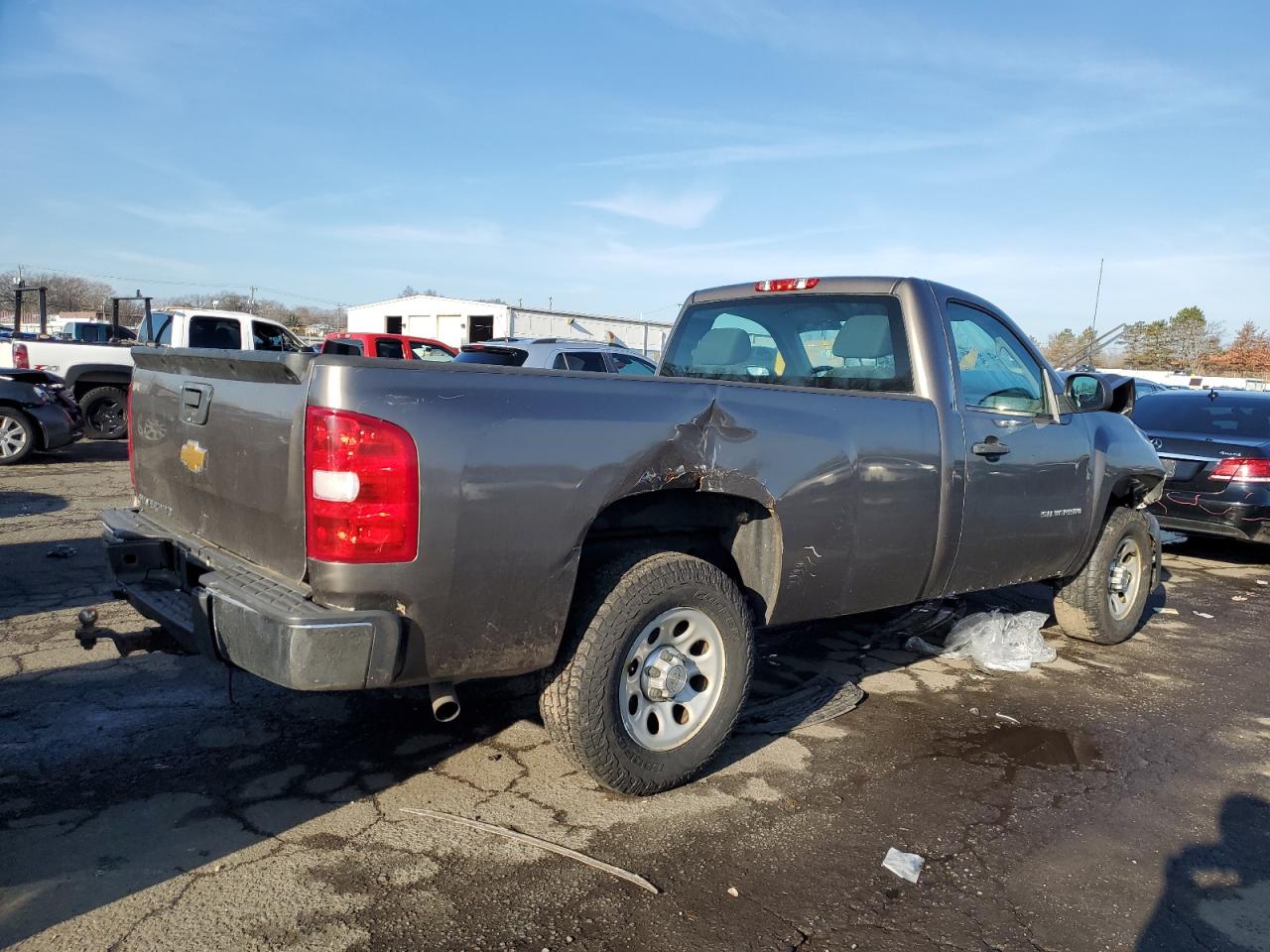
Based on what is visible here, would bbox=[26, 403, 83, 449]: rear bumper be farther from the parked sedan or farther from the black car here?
the black car

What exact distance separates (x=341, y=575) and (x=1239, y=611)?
22.3ft

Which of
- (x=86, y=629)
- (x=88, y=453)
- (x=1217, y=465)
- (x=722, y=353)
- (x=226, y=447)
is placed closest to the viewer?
(x=226, y=447)

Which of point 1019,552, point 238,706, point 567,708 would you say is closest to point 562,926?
point 567,708

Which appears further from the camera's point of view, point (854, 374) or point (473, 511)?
point (854, 374)

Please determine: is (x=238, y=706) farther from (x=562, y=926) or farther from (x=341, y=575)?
(x=562, y=926)

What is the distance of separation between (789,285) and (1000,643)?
2.31 metres

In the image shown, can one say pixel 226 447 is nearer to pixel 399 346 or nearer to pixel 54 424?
pixel 54 424

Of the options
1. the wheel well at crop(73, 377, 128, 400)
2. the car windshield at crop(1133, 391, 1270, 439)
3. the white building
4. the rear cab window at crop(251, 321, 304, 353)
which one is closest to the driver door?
the car windshield at crop(1133, 391, 1270, 439)

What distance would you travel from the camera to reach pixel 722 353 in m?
4.93

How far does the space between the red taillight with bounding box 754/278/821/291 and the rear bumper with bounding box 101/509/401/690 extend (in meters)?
2.92

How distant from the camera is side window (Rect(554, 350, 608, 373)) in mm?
12188

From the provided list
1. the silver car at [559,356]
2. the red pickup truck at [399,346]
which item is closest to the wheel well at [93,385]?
the red pickup truck at [399,346]

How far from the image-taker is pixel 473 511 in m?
2.74


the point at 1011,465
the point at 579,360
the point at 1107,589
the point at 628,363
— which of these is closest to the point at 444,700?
the point at 1011,465
